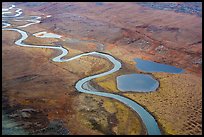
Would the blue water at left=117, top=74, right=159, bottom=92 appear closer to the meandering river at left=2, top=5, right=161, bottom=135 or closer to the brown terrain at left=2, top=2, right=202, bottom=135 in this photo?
the brown terrain at left=2, top=2, right=202, bottom=135

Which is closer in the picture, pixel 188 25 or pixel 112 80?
pixel 112 80

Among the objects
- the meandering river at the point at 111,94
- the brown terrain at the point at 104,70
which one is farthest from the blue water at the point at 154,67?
the meandering river at the point at 111,94

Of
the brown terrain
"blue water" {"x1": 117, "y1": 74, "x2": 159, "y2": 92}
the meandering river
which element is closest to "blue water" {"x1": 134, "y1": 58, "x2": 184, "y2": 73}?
the brown terrain

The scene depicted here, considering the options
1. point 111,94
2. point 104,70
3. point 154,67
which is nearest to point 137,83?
point 111,94

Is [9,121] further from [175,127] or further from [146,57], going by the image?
[146,57]

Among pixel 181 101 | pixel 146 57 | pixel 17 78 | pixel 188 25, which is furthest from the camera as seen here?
pixel 188 25

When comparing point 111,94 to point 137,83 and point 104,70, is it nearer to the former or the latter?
point 137,83

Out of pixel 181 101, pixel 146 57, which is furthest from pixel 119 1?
pixel 181 101
